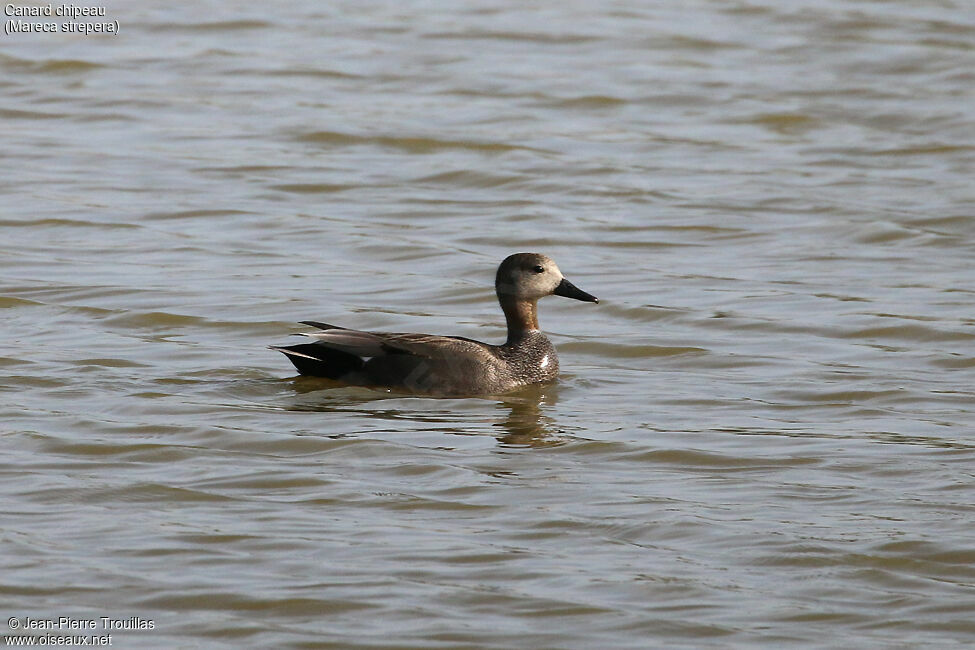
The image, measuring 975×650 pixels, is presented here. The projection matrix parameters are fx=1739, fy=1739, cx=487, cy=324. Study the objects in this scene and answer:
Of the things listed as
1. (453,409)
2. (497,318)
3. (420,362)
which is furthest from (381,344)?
(497,318)

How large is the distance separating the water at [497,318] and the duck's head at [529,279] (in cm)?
49

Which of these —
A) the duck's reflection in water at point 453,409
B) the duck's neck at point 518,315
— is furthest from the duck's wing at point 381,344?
the duck's neck at point 518,315

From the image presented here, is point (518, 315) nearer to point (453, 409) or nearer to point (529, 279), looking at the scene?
point (529, 279)

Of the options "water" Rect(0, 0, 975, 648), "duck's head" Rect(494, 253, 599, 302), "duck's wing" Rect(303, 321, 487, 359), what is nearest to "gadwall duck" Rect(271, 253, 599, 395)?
"duck's wing" Rect(303, 321, 487, 359)

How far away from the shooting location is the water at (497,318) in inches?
244

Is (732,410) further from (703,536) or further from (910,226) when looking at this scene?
(910,226)

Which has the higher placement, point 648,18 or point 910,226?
point 648,18

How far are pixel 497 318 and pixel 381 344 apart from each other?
6.92ft

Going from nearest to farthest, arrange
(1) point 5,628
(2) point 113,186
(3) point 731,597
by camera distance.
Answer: (1) point 5,628, (3) point 731,597, (2) point 113,186

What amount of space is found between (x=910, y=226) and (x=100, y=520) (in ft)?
26.0

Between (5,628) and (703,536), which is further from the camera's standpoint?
(703,536)

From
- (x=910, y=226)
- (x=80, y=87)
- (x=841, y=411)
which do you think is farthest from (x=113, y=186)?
(x=841, y=411)

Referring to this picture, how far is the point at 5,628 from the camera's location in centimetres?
571

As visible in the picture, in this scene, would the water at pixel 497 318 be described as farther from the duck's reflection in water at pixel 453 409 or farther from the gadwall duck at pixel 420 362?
the gadwall duck at pixel 420 362
